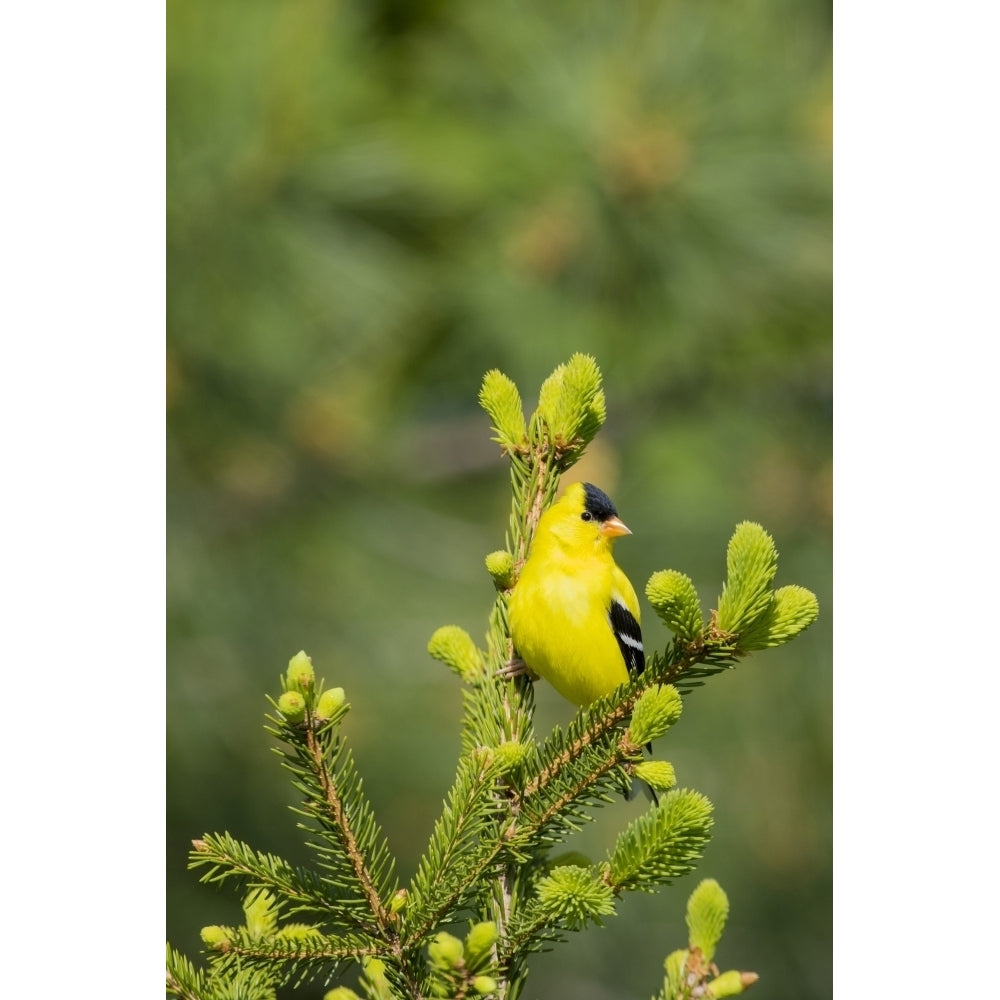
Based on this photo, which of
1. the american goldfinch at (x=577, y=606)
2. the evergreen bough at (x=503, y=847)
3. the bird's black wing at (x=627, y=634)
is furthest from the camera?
the bird's black wing at (x=627, y=634)

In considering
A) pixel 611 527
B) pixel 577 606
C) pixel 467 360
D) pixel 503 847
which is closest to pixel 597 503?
pixel 611 527

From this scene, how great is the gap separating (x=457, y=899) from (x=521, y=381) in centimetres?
189

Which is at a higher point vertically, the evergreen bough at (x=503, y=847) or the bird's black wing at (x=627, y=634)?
the bird's black wing at (x=627, y=634)

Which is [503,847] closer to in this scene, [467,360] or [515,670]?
[515,670]

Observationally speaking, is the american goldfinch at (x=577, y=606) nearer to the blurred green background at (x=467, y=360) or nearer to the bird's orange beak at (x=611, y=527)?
the bird's orange beak at (x=611, y=527)

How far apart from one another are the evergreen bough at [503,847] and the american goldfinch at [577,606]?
0.26 m

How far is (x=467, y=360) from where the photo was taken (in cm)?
279

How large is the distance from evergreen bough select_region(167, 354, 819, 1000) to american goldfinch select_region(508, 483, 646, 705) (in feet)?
0.84

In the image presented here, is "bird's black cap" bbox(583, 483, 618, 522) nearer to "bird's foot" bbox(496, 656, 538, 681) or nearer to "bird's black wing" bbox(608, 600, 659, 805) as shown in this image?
"bird's black wing" bbox(608, 600, 659, 805)

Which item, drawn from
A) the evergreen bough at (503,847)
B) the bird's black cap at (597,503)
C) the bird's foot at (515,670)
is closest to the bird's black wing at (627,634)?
the bird's black cap at (597,503)

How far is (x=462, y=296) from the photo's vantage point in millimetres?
2709

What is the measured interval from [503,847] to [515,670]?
287 millimetres

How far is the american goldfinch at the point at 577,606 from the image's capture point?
123 centimetres
